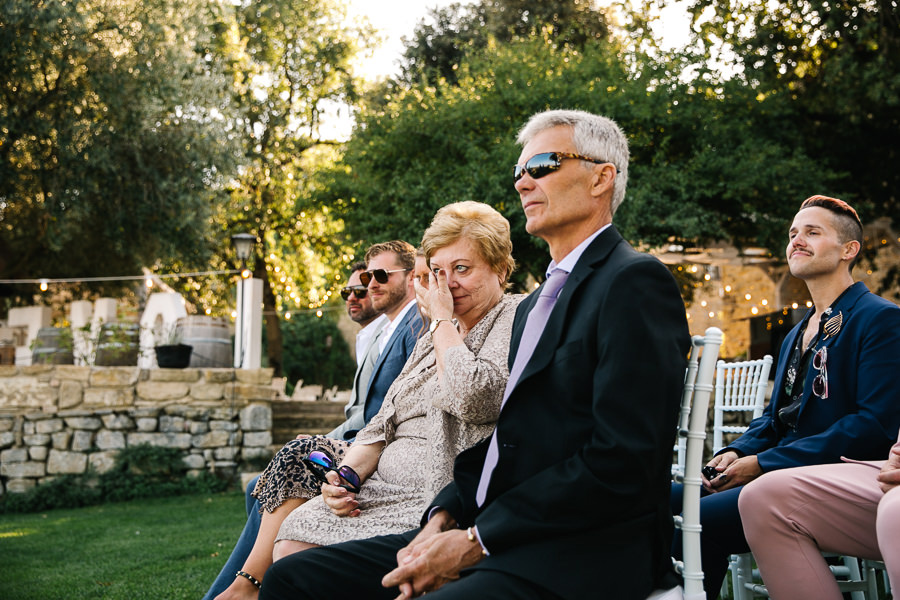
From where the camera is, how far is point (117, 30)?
12.3 metres

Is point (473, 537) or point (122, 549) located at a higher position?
point (473, 537)

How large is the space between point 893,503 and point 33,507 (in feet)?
33.5

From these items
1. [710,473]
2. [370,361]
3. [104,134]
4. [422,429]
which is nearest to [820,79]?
[370,361]

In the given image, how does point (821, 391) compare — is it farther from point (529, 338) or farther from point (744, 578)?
point (529, 338)

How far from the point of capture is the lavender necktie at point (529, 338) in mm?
1822

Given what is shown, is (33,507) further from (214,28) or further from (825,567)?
(214,28)

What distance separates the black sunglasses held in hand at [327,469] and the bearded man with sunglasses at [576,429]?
2.12 feet

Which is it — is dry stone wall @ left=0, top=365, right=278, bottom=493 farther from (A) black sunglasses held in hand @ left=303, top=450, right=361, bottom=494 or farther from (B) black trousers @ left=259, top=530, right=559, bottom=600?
(B) black trousers @ left=259, top=530, right=559, bottom=600

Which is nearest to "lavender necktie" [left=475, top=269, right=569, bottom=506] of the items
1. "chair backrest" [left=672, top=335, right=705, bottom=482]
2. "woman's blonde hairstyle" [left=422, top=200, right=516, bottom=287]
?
"chair backrest" [left=672, top=335, right=705, bottom=482]

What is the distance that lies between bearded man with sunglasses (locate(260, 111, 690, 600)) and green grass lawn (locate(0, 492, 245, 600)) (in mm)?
3774

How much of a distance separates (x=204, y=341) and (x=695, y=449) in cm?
1063

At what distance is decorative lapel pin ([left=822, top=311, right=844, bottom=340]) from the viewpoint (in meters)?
2.45

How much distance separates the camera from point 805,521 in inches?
74.8

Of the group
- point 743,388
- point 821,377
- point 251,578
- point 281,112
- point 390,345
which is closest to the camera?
point 821,377
